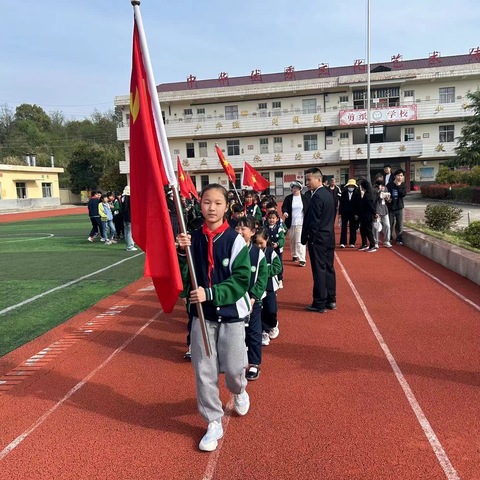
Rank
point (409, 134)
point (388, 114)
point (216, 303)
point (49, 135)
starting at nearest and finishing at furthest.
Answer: point (216, 303), point (388, 114), point (409, 134), point (49, 135)

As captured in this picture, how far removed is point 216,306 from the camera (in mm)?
2750

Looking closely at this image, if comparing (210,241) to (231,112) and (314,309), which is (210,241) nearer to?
(314,309)

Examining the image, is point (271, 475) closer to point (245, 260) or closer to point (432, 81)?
point (245, 260)

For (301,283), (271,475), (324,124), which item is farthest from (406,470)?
(324,124)

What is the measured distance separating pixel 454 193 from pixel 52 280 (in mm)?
23889

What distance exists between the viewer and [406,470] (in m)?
2.58

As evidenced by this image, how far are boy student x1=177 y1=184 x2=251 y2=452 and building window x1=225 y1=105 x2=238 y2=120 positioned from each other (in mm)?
37750

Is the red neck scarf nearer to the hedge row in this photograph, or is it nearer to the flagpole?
the flagpole

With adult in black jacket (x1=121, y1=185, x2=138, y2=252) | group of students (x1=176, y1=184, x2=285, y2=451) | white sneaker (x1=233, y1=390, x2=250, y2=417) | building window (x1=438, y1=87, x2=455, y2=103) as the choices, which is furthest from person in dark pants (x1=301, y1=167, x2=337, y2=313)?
building window (x1=438, y1=87, x2=455, y2=103)

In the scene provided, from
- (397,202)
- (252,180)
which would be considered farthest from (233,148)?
(397,202)

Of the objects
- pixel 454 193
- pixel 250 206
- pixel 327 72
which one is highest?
pixel 327 72

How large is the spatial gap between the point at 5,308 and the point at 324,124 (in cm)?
3347

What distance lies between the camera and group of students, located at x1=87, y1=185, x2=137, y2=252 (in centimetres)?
1249

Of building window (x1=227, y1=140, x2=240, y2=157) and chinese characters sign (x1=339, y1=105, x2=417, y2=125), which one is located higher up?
chinese characters sign (x1=339, y1=105, x2=417, y2=125)
